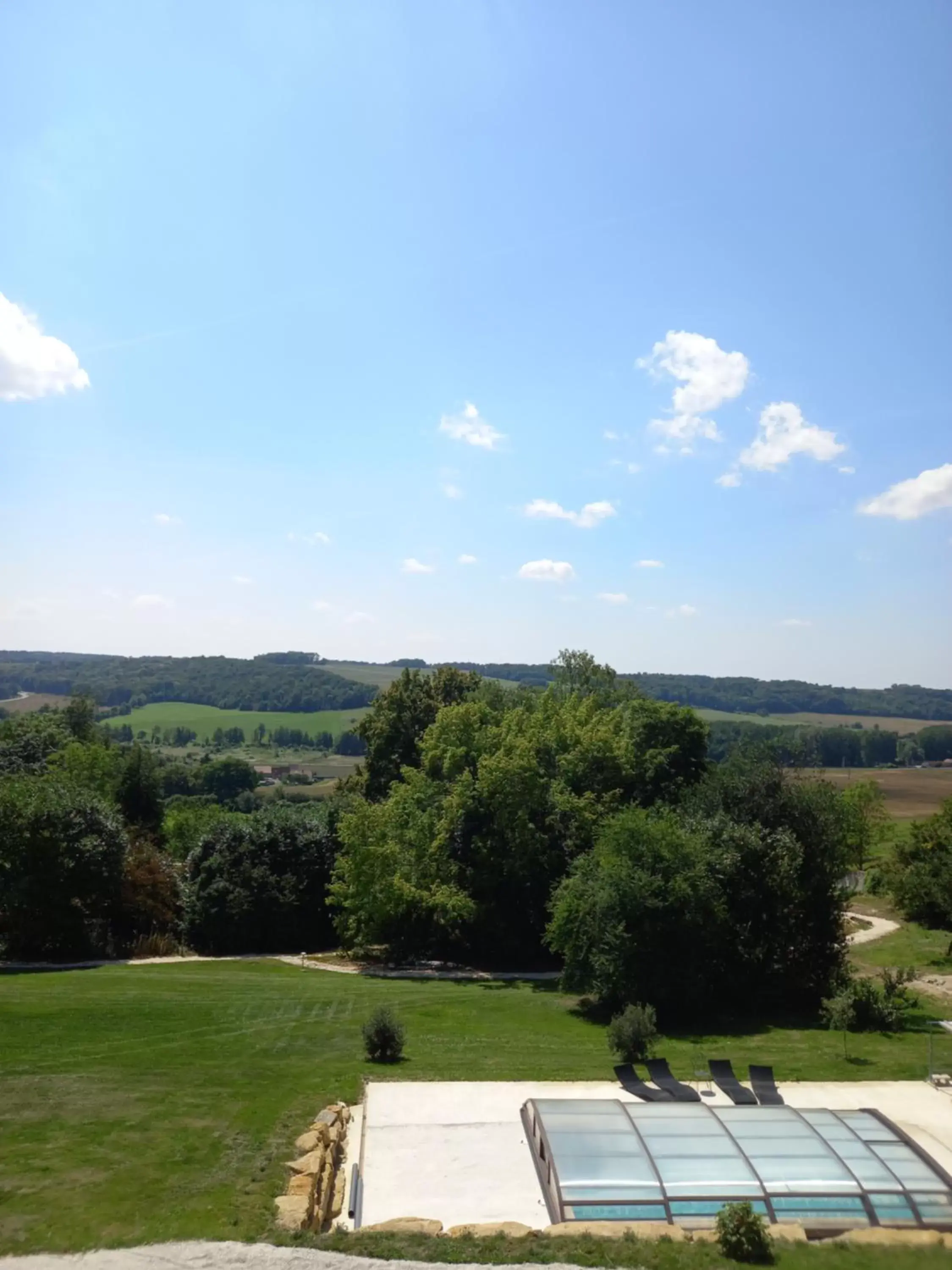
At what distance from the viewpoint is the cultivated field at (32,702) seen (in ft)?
456

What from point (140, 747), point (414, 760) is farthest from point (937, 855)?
point (140, 747)

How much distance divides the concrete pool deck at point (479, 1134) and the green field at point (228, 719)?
13512 centimetres

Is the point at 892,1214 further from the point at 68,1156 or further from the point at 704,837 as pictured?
the point at 704,837

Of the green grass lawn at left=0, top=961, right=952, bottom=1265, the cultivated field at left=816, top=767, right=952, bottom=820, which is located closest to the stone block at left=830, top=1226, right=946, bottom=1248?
the green grass lawn at left=0, top=961, right=952, bottom=1265

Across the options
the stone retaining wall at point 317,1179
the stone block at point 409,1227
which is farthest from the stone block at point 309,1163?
the stone block at point 409,1227

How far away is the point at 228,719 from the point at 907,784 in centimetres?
11779

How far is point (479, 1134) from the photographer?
47.9ft

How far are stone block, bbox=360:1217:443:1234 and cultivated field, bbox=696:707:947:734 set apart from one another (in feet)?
445

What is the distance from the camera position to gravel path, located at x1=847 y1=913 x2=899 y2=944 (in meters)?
34.3

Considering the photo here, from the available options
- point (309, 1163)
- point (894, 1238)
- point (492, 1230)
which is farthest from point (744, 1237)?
point (309, 1163)

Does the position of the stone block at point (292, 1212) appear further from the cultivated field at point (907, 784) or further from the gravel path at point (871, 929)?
the cultivated field at point (907, 784)

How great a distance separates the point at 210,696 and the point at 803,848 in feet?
577

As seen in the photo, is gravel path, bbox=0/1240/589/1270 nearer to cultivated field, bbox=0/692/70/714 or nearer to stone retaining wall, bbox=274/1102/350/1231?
stone retaining wall, bbox=274/1102/350/1231

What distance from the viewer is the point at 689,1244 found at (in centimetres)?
1070
